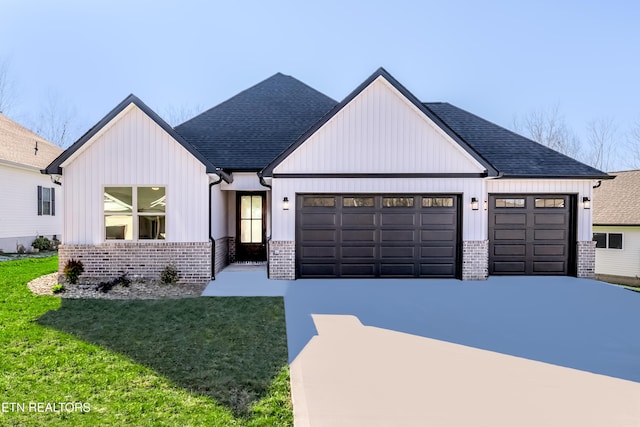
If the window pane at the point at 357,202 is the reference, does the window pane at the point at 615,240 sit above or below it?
below

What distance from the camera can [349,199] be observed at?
10.4 metres

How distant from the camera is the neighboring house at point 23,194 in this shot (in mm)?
15453

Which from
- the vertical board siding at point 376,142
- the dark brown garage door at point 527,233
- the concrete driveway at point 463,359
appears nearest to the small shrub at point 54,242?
the vertical board siding at point 376,142

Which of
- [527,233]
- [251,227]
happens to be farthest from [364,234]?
[527,233]

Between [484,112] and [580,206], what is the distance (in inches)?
1204

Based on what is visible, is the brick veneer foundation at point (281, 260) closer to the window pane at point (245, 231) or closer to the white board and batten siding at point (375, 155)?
the white board and batten siding at point (375, 155)

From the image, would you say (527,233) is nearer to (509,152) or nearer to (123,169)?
(509,152)

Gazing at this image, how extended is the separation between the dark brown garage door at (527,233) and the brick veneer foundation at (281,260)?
6.40 metres

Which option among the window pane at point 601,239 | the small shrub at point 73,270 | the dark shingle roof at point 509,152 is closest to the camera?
the small shrub at point 73,270

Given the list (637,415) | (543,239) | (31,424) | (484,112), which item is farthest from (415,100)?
(484,112)

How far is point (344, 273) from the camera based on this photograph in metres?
10.4

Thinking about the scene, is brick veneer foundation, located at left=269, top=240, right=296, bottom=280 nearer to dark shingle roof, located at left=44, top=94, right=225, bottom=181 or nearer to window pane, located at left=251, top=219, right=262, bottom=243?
dark shingle roof, located at left=44, top=94, right=225, bottom=181

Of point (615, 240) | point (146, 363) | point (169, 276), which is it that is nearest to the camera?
point (146, 363)

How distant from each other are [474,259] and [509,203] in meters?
2.33
